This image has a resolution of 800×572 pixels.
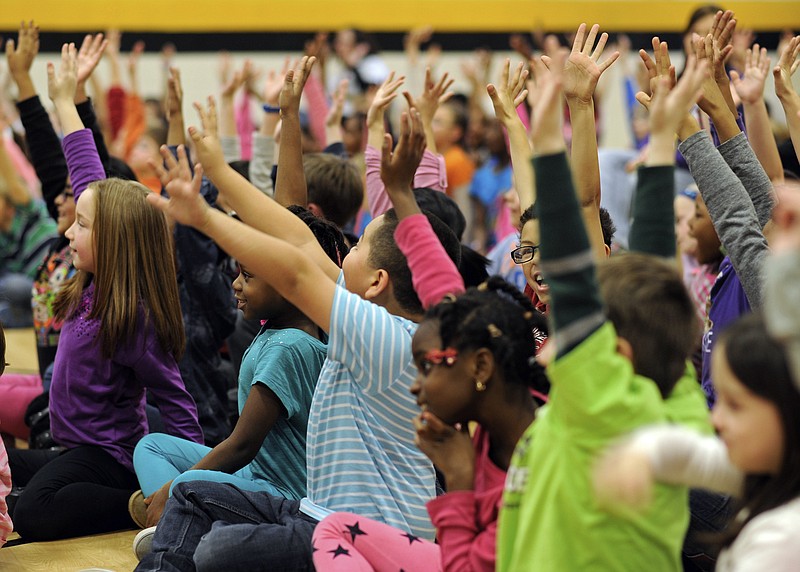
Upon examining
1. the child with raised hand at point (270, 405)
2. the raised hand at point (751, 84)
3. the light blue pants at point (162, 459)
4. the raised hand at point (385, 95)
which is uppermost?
the raised hand at point (751, 84)

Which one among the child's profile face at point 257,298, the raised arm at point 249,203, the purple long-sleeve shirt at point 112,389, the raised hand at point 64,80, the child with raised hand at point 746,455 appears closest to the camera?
the child with raised hand at point 746,455

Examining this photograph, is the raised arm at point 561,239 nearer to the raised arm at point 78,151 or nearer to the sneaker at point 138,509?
the sneaker at point 138,509

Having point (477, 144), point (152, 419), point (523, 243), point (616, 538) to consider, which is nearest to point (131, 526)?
point (152, 419)

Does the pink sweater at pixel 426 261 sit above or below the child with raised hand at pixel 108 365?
above

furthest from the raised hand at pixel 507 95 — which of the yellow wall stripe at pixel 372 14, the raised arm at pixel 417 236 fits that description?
the yellow wall stripe at pixel 372 14

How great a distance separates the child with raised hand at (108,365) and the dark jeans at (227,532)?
1.74 ft

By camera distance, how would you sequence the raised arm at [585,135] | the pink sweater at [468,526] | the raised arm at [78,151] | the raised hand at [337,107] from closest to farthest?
1. the pink sweater at [468,526]
2. the raised arm at [585,135]
3. the raised arm at [78,151]
4. the raised hand at [337,107]

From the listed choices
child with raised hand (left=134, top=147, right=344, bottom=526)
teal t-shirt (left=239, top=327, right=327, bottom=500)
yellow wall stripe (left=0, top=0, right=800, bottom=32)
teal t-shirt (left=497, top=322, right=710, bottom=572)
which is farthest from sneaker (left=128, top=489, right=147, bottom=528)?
yellow wall stripe (left=0, top=0, right=800, bottom=32)

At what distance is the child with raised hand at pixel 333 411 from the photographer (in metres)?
1.58

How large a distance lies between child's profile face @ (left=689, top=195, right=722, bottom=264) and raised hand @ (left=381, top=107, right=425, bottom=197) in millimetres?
1230

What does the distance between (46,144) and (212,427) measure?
0.96 metres

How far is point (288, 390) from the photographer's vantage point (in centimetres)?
197

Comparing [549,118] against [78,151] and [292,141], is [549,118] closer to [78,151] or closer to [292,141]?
[292,141]

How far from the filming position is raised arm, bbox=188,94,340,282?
1.61 m
